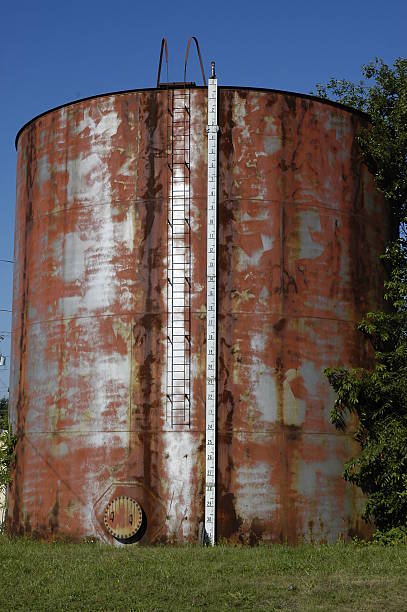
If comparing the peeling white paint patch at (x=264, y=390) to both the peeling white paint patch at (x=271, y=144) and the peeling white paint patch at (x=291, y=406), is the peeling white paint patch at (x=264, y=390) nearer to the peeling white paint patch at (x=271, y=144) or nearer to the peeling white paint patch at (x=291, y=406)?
the peeling white paint patch at (x=291, y=406)

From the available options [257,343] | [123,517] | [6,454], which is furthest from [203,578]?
[6,454]

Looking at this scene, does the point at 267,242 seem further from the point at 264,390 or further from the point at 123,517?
the point at 123,517

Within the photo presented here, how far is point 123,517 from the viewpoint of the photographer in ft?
54.7

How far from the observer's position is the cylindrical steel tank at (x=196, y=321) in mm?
16938

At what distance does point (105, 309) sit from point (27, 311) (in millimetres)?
2424

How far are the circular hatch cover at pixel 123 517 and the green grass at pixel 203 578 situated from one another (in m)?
0.53

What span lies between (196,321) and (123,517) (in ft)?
12.9

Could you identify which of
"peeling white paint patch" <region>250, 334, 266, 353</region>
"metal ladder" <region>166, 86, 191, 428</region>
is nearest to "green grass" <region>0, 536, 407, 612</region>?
"metal ladder" <region>166, 86, 191, 428</region>

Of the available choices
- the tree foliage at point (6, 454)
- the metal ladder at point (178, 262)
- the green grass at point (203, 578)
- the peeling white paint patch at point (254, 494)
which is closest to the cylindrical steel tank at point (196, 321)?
the peeling white paint patch at point (254, 494)

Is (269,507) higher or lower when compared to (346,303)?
lower

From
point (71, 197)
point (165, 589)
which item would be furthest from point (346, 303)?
point (165, 589)

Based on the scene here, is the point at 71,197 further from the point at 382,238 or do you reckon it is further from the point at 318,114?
the point at 382,238

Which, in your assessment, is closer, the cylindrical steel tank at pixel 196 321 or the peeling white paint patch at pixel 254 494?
the peeling white paint patch at pixel 254 494

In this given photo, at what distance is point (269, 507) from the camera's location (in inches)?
662
